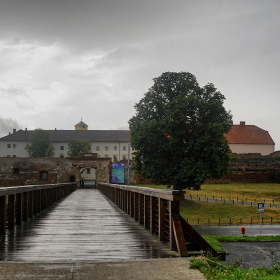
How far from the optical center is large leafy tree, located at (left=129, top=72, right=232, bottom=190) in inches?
1184

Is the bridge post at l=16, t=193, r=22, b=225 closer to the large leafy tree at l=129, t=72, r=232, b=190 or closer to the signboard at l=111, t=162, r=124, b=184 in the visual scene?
Answer: the large leafy tree at l=129, t=72, r=232, b=190

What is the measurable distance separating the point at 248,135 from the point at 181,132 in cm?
5131

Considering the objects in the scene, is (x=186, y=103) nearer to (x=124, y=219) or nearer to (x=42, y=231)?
(x=124, y=219)

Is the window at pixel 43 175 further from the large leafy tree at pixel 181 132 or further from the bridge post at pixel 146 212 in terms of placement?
the bridge post at pixel 146 212

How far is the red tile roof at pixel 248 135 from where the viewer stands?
77.7m

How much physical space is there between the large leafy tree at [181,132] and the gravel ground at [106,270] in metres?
24.8

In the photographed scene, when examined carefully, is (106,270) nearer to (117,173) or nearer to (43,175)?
(117,173)

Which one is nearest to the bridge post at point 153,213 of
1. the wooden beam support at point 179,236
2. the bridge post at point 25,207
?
the wooden beam support at point 179,236

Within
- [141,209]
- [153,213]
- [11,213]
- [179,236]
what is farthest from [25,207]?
[179,236]

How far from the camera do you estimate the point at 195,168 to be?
29594 millimetres

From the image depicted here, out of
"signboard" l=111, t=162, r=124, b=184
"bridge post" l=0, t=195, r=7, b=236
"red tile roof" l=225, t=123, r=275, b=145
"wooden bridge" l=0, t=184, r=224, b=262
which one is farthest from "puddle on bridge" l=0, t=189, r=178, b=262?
"red tile roof" l=225, t=123, r=275, b=145

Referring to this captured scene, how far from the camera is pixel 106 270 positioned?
4.64m

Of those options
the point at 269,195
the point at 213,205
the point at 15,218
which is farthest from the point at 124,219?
the point at 269,195

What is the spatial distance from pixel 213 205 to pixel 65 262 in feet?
93.8
